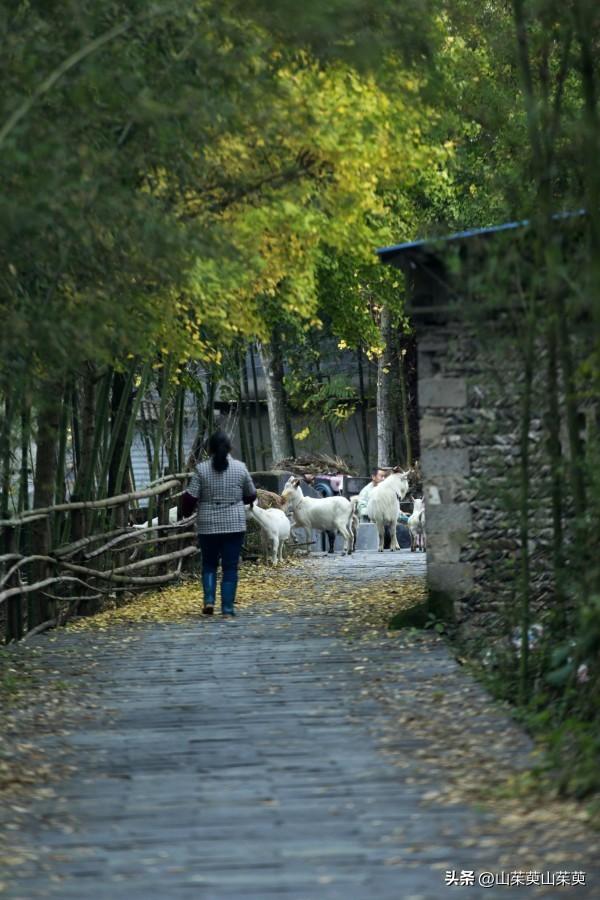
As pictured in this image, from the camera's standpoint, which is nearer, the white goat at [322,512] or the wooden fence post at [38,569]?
the wooden fence post at [38,569]

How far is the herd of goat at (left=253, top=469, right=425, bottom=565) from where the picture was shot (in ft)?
72.3

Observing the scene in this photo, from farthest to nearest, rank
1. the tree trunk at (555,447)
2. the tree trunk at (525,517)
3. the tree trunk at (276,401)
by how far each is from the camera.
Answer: the tree trunk at (276,401) → the tree trunk at (525,517) → the tree trunk at (555,447)

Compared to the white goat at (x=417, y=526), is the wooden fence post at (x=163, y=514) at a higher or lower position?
higher

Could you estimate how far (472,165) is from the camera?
21.1 metres

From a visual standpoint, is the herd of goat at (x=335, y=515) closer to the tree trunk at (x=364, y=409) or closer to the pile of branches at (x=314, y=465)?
the pile of branches at (x=314, y=465)

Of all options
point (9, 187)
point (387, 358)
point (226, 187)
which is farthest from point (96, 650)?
point (387, 358)

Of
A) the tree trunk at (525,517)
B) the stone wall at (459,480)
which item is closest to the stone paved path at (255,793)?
the tree trunk at (525,517)

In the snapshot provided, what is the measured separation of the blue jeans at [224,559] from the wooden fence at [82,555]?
4.68 feet

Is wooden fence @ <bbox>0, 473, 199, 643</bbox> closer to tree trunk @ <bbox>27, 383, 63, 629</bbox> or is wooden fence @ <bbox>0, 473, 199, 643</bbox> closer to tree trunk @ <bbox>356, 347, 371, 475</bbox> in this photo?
tree trunk @ <bbox>27, 383, 63, 629</bbox>

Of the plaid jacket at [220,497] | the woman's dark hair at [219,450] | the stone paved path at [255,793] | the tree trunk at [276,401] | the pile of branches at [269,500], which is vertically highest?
the tree trunk at [276,401]

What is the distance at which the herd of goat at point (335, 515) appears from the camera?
22.0 metres

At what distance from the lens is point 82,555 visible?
16547 millimetres

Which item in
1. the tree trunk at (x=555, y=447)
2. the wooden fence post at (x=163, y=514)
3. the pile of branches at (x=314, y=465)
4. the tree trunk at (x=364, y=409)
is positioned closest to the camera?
the tree trunk at (x=555, y=447)

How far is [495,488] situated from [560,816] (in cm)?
335
